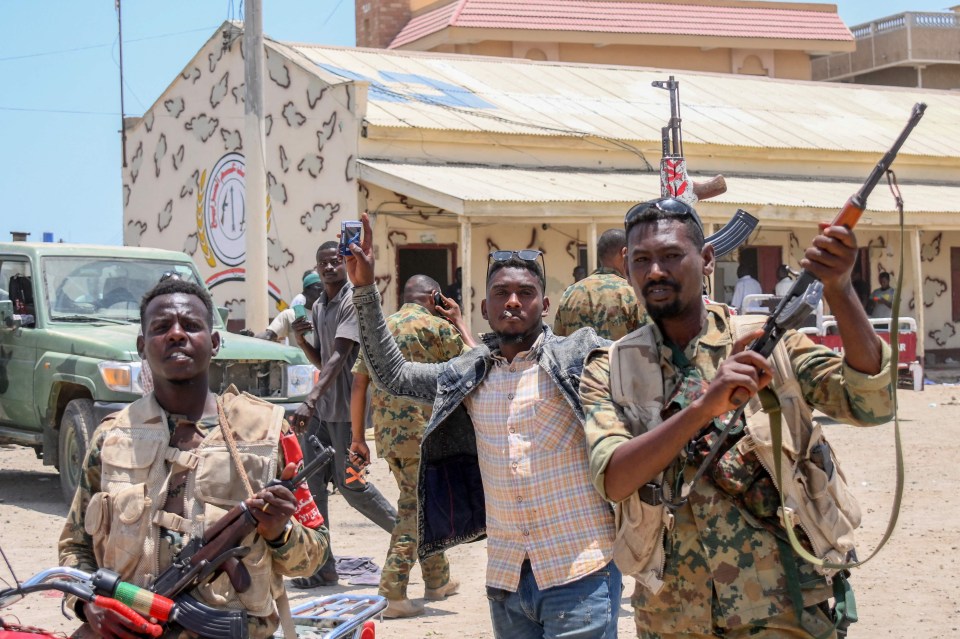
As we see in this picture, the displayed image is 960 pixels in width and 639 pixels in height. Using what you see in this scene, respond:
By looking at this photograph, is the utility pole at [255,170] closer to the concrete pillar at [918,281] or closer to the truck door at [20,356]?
the truck door at [20,356]

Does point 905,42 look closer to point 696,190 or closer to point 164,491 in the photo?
point 696,190

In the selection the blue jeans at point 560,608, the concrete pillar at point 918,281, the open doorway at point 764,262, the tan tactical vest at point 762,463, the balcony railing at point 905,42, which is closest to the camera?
the tan tactical vest at point 762,463

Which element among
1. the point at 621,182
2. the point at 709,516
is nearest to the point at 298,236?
the point at 621,182

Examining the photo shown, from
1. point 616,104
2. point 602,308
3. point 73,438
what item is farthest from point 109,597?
point 616,104

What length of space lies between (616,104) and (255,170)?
8647mm

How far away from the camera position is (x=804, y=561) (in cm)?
270

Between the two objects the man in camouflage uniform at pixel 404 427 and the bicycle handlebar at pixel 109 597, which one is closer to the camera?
the bicycle handlebar at pixel 109 597

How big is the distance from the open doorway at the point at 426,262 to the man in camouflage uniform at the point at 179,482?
46.7 feet

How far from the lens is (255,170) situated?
1483 cm

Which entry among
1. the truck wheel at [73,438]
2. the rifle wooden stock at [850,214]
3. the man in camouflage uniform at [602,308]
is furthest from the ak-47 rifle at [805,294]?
the truck wheel at [73,438]

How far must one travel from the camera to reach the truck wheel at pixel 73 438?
891 centimetres

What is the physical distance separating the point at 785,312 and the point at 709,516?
53 centimetres

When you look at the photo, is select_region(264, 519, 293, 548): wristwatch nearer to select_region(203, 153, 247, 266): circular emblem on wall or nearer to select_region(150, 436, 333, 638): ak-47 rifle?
select_region(150, 436, 333, 638): ak-47 rifle

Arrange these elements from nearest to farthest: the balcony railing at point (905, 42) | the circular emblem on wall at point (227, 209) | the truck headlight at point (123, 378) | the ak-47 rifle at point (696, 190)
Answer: the ak-47 rifle at point (696, 190) → the truck headlight at point (123, 378) → the circular emblem on wall at point (227, 209) → the balcony railing at point (905, 42)
